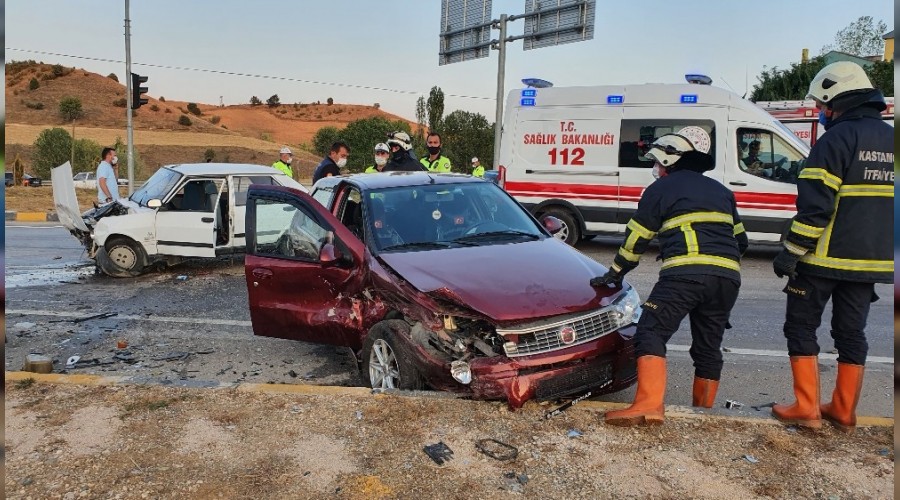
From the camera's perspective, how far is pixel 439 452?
3.30 meters

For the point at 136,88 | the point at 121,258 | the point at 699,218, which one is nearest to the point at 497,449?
the point at 699,218

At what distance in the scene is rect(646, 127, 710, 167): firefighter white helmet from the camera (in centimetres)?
372

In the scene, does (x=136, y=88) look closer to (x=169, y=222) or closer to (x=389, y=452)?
(x=169, y=222)

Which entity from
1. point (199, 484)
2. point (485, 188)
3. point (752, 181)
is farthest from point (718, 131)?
point (199, 484)

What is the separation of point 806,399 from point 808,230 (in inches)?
36.4

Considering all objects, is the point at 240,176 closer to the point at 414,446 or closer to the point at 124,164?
the point at 414,446

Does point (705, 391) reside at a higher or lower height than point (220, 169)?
lower

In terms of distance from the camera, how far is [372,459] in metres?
3.24

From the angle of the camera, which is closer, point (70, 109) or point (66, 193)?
point (66, 193)

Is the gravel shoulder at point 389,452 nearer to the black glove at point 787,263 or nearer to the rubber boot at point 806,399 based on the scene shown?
the rubber boot at point 806,399

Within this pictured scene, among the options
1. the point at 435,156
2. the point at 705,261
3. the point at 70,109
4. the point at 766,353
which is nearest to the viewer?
the point at 705,261

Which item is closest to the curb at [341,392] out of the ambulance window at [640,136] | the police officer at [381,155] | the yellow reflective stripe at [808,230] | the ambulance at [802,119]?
the yellow reflective stripe at [808,230]

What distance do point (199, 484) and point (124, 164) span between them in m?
36.1

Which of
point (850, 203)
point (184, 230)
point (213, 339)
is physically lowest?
point (213, 339)
